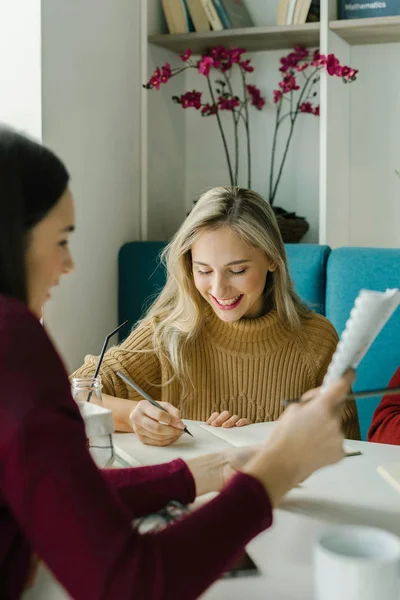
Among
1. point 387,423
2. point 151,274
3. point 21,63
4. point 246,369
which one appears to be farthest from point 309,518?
point 21,63

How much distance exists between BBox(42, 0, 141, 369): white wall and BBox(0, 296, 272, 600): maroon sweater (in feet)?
6.31

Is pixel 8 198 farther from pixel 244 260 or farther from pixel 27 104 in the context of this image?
pixel 27 104

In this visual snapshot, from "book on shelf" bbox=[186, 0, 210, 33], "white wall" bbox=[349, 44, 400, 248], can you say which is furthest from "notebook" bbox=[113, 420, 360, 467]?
"book on shelf" bbox=[186, 0, 210, 33]

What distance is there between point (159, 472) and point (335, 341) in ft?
3.43

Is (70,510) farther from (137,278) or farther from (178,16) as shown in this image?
(178,16)

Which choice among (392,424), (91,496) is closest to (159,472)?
(91,496)

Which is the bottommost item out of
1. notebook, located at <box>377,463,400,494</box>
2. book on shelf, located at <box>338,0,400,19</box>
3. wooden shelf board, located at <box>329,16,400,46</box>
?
notebook, located at <box>377,463,400,494</box>

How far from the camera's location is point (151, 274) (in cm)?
283

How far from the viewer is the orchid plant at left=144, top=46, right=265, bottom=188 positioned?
9.60 feet

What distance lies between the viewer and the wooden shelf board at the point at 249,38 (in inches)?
112

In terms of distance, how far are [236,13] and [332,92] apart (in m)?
0.50

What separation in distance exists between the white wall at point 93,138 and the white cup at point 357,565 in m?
1.95

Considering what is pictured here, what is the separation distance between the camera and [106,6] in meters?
2.85

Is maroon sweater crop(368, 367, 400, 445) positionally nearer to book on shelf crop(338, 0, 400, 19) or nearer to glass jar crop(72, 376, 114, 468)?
glass jar crop(72, 376, 114, 468)
